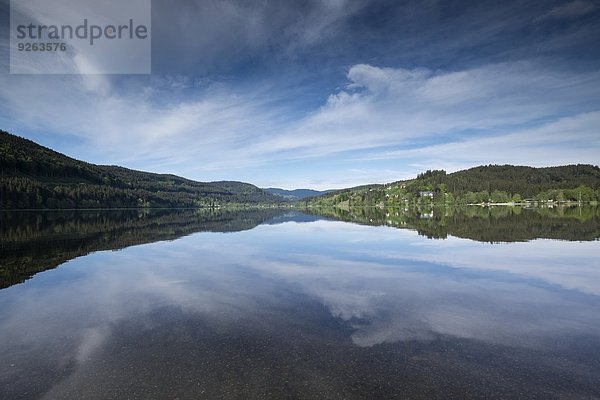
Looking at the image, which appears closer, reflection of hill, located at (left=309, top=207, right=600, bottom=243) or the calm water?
the calm water

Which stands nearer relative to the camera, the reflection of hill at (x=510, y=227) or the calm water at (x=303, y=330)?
the calm water at (x=303, y=330)

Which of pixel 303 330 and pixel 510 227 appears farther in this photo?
pixel 510 227

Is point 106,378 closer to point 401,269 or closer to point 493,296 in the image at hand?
point 493,296

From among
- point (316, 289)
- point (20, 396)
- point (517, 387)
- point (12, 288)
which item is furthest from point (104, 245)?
point (517, 387)

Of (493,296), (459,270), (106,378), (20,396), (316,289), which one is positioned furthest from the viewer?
(459,270)

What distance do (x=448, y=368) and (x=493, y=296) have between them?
9.78 m

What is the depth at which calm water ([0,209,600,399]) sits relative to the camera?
358 inches

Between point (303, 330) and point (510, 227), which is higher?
point (510, 227)

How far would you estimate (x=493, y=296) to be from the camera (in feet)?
58.3

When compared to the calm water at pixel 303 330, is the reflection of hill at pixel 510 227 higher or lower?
higher

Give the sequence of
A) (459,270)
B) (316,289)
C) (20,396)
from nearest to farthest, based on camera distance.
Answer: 1. (20,396)
2. (316,289)
3. (459,270)

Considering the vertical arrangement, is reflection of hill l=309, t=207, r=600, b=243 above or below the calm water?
above

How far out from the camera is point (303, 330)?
13070 millimetres

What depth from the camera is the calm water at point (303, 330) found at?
29.8 ft
